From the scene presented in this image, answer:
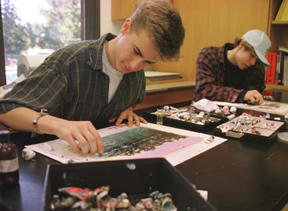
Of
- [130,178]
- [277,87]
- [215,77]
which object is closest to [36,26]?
[215,77]

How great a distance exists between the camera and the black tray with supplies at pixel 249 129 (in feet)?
3.31

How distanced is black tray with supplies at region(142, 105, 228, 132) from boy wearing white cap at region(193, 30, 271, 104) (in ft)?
1.96

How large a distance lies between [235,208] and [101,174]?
270 mm

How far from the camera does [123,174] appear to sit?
55cm

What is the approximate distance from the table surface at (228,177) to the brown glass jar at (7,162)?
0.07 ft

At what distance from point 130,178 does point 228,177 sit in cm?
27

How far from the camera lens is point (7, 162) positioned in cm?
60

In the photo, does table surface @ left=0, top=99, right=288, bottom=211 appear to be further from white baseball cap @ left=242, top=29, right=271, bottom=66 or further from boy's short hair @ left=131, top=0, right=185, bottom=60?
white baseball cap @ left=242, top=29, right=271, bottom=66

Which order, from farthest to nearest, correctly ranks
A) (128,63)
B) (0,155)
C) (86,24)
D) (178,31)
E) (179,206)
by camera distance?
(86,24) → (128,63) → (178,31) → (0,155) → (179,206)

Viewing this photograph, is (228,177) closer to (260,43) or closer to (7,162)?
(7,162)

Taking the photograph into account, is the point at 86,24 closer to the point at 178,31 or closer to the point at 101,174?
the point at 178,31

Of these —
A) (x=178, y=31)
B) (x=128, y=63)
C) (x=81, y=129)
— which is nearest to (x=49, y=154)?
(x=81, y=129)

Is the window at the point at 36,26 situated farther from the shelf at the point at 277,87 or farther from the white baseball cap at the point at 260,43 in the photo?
the shelf at the point at 277,87

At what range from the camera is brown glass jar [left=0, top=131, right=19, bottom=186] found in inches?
23.5
